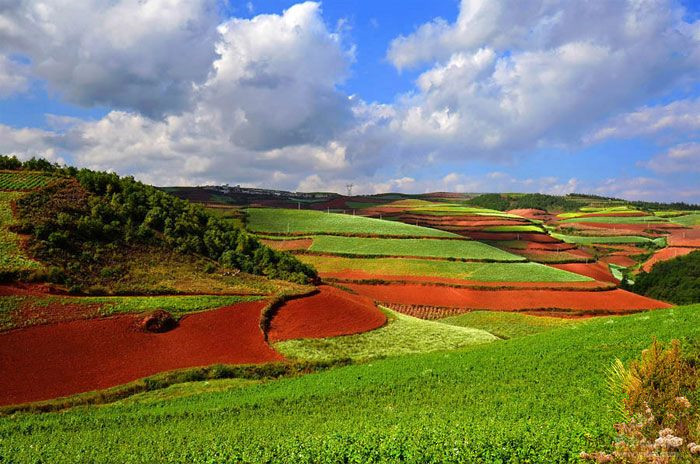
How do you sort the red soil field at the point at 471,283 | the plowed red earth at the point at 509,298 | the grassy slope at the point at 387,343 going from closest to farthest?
the grassy slope at the point at 387,343, the plowed red earth at the point at 509,298, the red soil field at the point at 471,283

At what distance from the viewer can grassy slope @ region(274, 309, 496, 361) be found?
107 feet

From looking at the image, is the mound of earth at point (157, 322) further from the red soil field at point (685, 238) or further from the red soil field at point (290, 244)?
the red soil field at point (685, 238)

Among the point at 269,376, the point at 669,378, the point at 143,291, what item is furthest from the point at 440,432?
the point at 143,291

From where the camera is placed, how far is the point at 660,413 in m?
11.4

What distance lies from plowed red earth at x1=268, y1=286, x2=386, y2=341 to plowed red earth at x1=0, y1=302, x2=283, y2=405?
252 cm

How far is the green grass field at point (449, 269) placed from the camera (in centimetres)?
7056

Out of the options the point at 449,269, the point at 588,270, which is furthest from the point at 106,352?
the point at 588,270

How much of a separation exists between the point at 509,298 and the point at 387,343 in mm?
32415

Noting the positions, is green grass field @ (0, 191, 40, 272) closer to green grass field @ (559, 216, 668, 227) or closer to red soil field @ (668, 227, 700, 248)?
red soil field @ (668, 227, 700, 248)

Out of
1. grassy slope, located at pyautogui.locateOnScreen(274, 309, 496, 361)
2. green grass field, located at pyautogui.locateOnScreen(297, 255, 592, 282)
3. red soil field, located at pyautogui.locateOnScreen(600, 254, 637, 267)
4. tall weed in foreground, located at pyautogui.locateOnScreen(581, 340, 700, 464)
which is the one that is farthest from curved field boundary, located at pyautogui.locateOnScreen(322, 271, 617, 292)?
tall weed in foreground, located at pyautogui.locateOnScreen(581, 340, 700, 464)

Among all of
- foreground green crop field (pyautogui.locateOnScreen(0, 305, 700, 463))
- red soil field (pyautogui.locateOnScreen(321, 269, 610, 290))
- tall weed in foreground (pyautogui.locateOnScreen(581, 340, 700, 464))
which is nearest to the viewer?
tall weed in foreground (pyautogui.locateOnScreen(581, 340, 700, 464))

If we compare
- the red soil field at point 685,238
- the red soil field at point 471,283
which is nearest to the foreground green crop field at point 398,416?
the red soil field at point 471,283

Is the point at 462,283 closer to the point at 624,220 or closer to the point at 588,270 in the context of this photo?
the point at 588,270

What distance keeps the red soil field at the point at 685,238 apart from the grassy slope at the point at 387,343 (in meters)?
102
